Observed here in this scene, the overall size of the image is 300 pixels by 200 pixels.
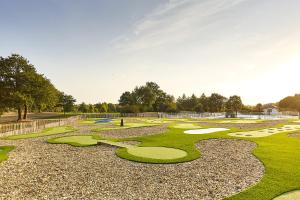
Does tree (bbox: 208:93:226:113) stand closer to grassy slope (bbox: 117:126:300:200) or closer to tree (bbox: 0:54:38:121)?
tree (bbox: 0:54:38:121)

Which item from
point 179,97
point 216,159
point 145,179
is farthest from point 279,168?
point 179,97

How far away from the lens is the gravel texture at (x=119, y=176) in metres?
9.29

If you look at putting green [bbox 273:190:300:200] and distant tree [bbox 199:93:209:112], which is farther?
distant tree [bbox 199:93:209:112]

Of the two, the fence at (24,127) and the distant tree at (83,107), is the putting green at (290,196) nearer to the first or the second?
the fence at (24,127)

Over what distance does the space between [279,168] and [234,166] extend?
2.15 meters

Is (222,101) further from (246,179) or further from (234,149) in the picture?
(246,179)

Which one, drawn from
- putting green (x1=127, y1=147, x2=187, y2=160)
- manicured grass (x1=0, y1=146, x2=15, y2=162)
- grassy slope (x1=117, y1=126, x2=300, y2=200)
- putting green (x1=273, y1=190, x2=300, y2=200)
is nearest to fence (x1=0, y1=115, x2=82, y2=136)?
manicured grass (x1=0, y1=146, x2=15, y2=162)

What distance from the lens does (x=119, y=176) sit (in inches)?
448

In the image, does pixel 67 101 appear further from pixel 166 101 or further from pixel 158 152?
pixel 158 152

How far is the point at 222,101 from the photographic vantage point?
9719 cm

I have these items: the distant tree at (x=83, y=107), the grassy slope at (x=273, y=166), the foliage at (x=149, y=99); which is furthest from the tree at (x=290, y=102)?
the grassy slope at (x=273, y=166)

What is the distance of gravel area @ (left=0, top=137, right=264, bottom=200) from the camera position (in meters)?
9.29

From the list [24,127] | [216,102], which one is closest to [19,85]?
[24,127]

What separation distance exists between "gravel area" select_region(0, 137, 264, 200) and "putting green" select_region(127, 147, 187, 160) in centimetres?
140
